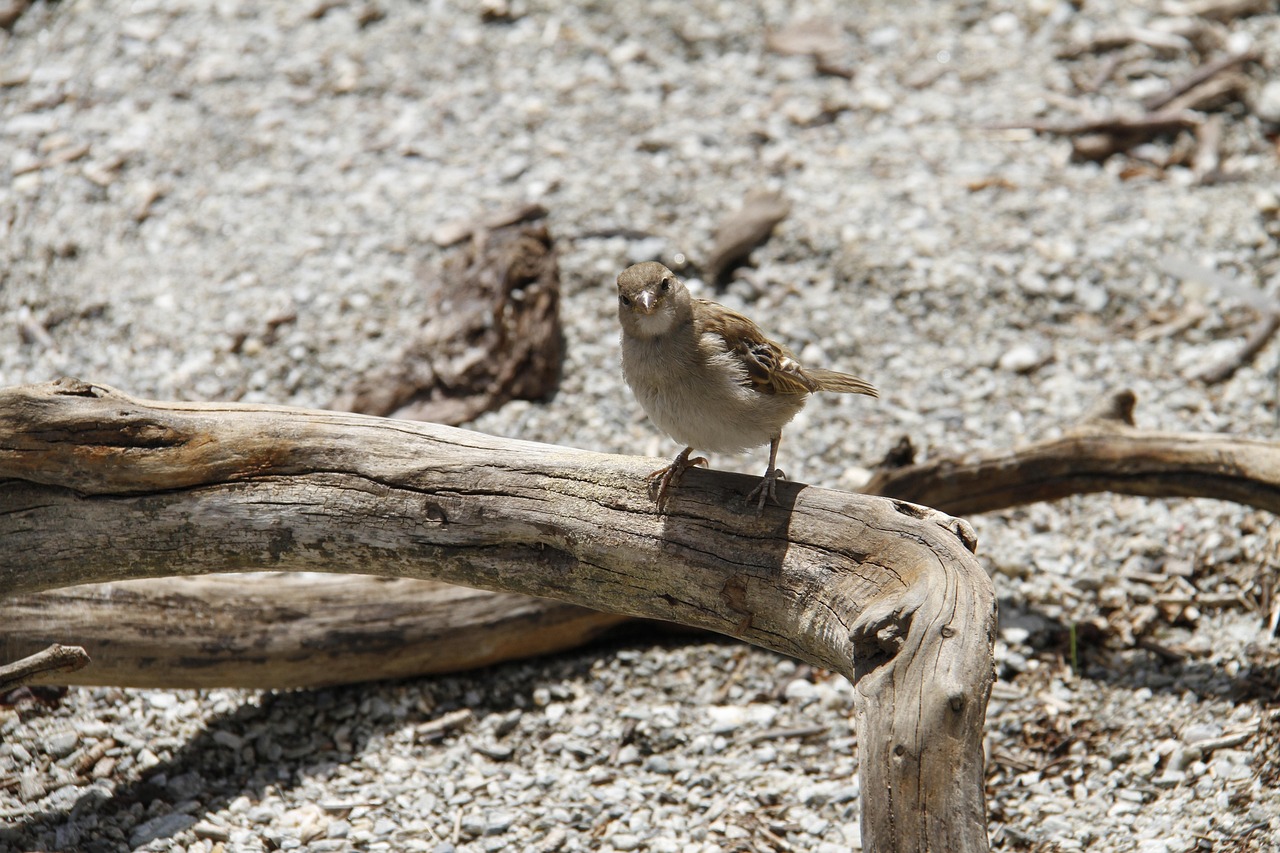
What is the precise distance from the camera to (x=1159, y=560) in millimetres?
5016

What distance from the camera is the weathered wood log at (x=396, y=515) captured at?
3.49 m

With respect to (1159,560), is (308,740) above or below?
below

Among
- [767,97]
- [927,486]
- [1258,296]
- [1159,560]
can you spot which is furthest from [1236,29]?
[927,486]

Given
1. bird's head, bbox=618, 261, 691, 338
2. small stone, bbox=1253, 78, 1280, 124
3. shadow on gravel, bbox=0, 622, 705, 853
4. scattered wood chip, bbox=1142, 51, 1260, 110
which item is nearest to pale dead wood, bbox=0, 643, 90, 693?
shadow on gravel, bbox=0, 622, 705, 853

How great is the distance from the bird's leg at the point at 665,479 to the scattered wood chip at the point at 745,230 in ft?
10.1

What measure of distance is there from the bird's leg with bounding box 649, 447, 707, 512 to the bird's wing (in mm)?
395

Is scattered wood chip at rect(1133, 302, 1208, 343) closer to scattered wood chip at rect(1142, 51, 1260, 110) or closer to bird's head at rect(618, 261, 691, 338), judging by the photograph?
scattered wood chip at rect(1142, 51, 1260, 110)

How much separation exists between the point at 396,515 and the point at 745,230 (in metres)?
3.58

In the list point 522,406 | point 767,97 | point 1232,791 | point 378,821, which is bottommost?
point 378,821

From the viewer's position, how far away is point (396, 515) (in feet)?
12.3

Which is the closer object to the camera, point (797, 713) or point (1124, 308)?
point (797, 713)

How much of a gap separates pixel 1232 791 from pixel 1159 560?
53.6 inches

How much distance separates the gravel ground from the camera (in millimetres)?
4191

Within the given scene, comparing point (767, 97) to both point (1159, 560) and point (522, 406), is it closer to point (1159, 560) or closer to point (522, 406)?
point (522, 406)
